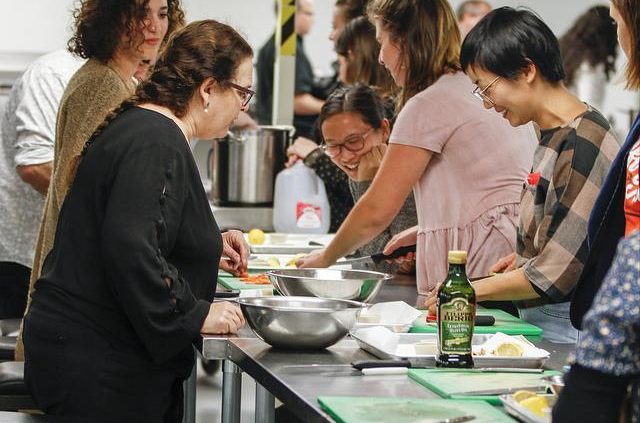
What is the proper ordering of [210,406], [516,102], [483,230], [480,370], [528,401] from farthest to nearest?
1. [210,406]
2. [483,230]
3. [516,102]
4. [480,370]
5. [528,401]

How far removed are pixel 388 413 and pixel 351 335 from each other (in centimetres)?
66

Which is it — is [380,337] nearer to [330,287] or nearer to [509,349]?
[509,349]

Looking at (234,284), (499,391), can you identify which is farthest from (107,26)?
(499,391)

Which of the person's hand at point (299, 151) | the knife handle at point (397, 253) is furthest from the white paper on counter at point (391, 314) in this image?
the person's hand at point (299, 151)

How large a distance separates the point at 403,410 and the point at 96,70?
151cm

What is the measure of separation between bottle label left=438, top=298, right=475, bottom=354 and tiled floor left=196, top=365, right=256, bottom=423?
2.67 meters

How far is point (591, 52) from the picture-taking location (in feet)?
20.7

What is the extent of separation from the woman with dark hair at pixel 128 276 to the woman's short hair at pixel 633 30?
0.88 metres

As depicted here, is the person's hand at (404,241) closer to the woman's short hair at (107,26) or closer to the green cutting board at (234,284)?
the green cutting board at (234,284)

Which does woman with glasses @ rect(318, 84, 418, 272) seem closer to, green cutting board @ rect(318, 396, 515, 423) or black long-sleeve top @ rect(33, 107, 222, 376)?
black long-sleeve top @ rect(33, 107, 222, 376)

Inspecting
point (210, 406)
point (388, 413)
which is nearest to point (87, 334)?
point (388, 413)

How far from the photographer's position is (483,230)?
3107 millimetres

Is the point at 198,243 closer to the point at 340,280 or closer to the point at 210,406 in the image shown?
the point at 340,280

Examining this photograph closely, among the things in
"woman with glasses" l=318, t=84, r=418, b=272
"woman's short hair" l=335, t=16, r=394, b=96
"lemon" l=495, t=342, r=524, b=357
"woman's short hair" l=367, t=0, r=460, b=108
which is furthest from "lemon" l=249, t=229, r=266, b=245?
"lemon" l=495, t=342, r=524, b=357
